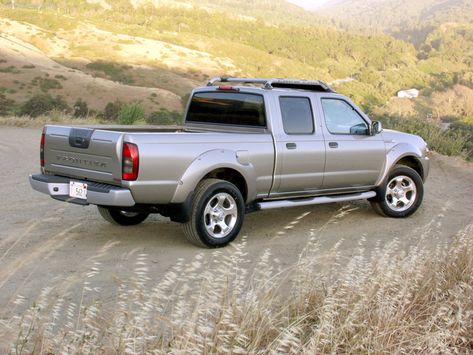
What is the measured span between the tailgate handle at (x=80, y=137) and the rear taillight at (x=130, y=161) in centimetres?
51

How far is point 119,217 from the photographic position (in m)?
A: 7.35

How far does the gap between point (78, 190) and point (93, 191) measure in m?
0.28

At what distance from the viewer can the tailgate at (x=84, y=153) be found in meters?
5.80

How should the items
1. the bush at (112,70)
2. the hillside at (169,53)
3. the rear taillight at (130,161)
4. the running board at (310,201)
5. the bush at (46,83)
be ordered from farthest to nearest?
the bush at (112,70), the hillside at (169,53), the bush at (46,83), the running board at (310,201), the rear taillight at (130,161)

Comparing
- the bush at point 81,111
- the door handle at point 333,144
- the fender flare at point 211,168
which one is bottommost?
the bush at point 81,111

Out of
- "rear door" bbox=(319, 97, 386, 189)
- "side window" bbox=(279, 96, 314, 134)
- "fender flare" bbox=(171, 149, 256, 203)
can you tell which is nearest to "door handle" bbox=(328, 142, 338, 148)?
"rear door" bbox=(319, 97, 386, 189)

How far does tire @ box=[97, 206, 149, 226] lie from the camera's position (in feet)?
23.9

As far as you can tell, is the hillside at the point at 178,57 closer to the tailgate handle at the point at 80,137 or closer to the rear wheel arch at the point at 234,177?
the rear wheel arch at the point at 234,177

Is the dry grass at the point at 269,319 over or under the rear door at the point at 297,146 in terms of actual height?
under

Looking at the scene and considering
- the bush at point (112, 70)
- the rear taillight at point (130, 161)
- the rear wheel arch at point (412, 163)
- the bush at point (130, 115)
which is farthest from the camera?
the bush at point (112, 70)

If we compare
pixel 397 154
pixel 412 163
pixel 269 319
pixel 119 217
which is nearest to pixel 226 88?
pixel 119 217

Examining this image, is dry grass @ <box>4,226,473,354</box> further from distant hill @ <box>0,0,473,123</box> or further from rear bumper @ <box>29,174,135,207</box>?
distant hill @ <box>0,0,473,123</box>

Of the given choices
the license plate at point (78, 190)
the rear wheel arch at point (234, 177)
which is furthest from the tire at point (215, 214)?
the license plate at point (78, 190)

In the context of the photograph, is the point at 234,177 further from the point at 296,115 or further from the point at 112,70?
the point at 112,70
